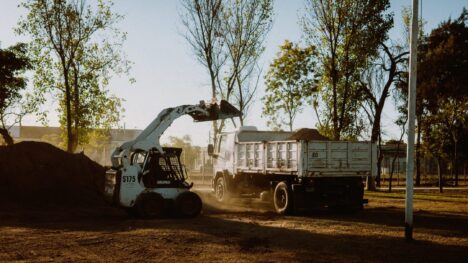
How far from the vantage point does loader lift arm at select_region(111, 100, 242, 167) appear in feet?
47.7

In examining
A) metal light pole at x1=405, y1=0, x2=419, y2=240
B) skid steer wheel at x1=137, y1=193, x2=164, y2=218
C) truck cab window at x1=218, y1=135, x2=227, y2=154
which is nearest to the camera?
metal light pole at x1=405, y1=0, x2=419, y2=240

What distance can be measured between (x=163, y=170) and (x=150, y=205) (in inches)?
45.8

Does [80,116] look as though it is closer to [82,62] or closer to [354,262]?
[82,62]

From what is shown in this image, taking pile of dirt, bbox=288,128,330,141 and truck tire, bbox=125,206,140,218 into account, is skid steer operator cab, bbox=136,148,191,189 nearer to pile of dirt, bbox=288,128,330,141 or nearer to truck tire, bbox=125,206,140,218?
truck tire, bbox=125,206,140,218

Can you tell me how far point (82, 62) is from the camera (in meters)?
30.4

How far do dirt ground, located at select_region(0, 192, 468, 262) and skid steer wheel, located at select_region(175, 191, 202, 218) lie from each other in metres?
0.34

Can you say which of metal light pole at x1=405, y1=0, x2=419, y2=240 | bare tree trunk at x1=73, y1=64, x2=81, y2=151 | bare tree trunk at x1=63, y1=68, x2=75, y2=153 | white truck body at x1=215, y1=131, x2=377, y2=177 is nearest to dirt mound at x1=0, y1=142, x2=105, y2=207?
white truck body at x1=215, y1=131, x2=377, y2=177

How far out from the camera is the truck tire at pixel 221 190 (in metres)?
20.4

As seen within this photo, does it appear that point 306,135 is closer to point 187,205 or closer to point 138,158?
point 187,205

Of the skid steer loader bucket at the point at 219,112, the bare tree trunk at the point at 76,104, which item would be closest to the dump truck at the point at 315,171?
the skid steer loader bucket at the point at 219,112

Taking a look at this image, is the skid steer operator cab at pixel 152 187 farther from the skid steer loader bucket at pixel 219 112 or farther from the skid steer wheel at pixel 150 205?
the skid steer loader bucket at pixel 219 112

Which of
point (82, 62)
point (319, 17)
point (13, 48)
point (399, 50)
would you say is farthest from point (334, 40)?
point (13, 48)

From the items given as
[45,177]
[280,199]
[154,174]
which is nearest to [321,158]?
[280,199]

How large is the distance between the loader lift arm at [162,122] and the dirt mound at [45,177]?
4410 mm
